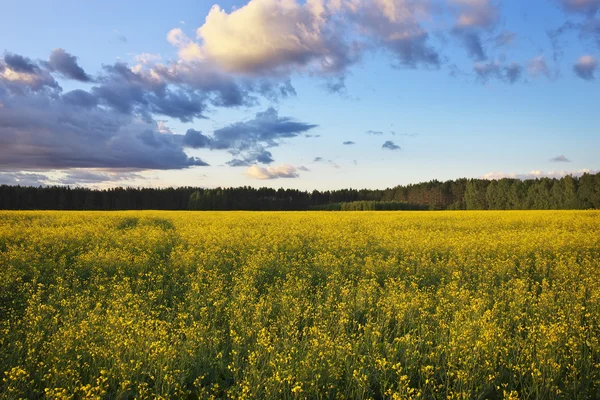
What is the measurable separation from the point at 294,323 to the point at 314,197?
4143 inches

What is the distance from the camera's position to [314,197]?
113 m

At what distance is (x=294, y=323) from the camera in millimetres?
7766

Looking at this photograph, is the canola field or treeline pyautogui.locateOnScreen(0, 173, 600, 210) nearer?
the canola field

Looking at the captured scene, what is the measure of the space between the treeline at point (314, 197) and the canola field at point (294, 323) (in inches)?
2475

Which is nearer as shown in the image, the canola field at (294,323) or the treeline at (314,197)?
the canola field at (294,323)

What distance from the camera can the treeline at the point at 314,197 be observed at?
236ft

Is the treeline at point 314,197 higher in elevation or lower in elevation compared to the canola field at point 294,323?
higher

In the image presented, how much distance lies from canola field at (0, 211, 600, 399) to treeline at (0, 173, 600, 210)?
62862 millimetres

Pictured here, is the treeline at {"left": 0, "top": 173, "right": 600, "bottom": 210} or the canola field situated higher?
the treeline at {"left": 0, "top": 173, "right": 600, "bottom": 210}

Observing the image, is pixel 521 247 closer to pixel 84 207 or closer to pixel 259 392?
pixel 259 392

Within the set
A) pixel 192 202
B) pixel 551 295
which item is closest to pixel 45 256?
pixel 551 295

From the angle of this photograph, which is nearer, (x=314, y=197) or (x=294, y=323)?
(x=294, y=323)

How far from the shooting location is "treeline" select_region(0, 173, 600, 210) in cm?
7194

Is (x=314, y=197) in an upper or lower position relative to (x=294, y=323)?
upper
